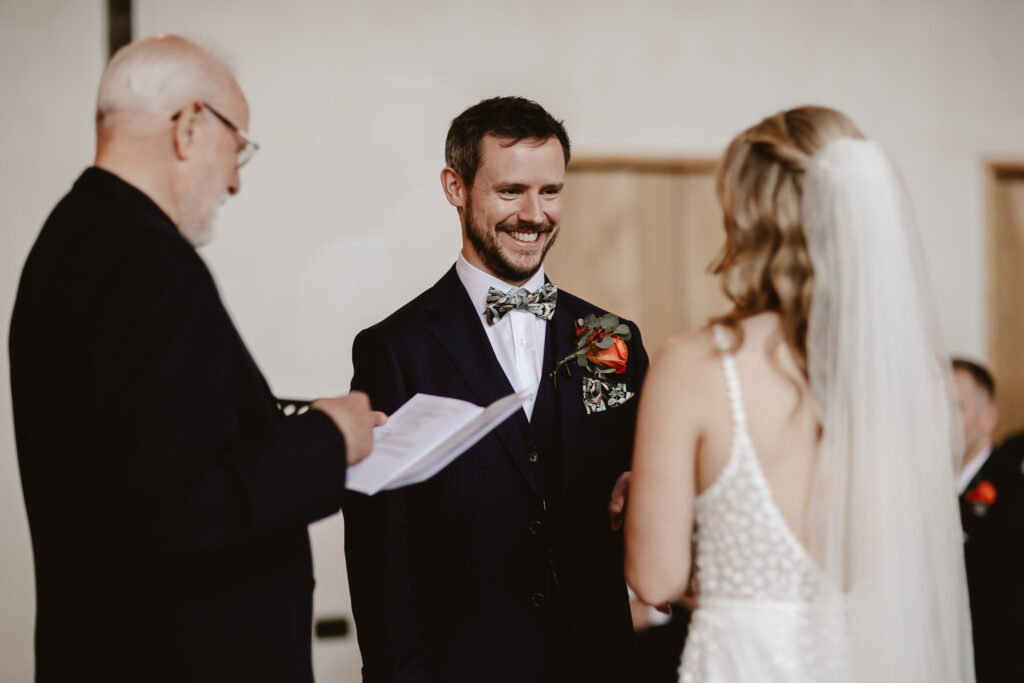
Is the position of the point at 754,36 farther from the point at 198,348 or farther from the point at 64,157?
the point at 198,348

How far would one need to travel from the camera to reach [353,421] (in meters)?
1.50

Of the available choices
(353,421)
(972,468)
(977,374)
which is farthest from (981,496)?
(353,421)

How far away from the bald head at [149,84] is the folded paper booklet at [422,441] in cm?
65

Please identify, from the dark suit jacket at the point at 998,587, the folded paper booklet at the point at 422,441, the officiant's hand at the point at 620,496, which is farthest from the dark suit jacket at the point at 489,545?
the dark suit jacket at the point at 998,587

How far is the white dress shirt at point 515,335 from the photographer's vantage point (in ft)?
7.15

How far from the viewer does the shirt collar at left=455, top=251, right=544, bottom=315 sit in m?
2.20

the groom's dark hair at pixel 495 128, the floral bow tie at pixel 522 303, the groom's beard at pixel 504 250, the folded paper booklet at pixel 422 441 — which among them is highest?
the groom's dark hair at pixel 495 128

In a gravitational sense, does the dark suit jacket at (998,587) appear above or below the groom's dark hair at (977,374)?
below

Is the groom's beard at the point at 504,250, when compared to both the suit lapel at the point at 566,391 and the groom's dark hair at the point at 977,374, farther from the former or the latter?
the groom's dark hair at the point at 977,374

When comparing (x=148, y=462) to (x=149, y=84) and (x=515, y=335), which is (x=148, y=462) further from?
(x=515, y=335)

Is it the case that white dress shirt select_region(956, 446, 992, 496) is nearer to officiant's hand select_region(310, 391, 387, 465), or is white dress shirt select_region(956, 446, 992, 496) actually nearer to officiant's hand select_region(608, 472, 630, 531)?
officiant's hand select_region(608, 472, 630, 531)

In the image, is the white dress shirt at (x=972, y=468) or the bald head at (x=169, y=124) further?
the white dress shirt at (x=972, y=468)

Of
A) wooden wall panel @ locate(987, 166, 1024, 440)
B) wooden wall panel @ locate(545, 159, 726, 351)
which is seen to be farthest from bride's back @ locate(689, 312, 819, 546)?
wooden wall panel @ locate(987, 166, 1024, 440)

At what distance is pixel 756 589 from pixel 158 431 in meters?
0.97
